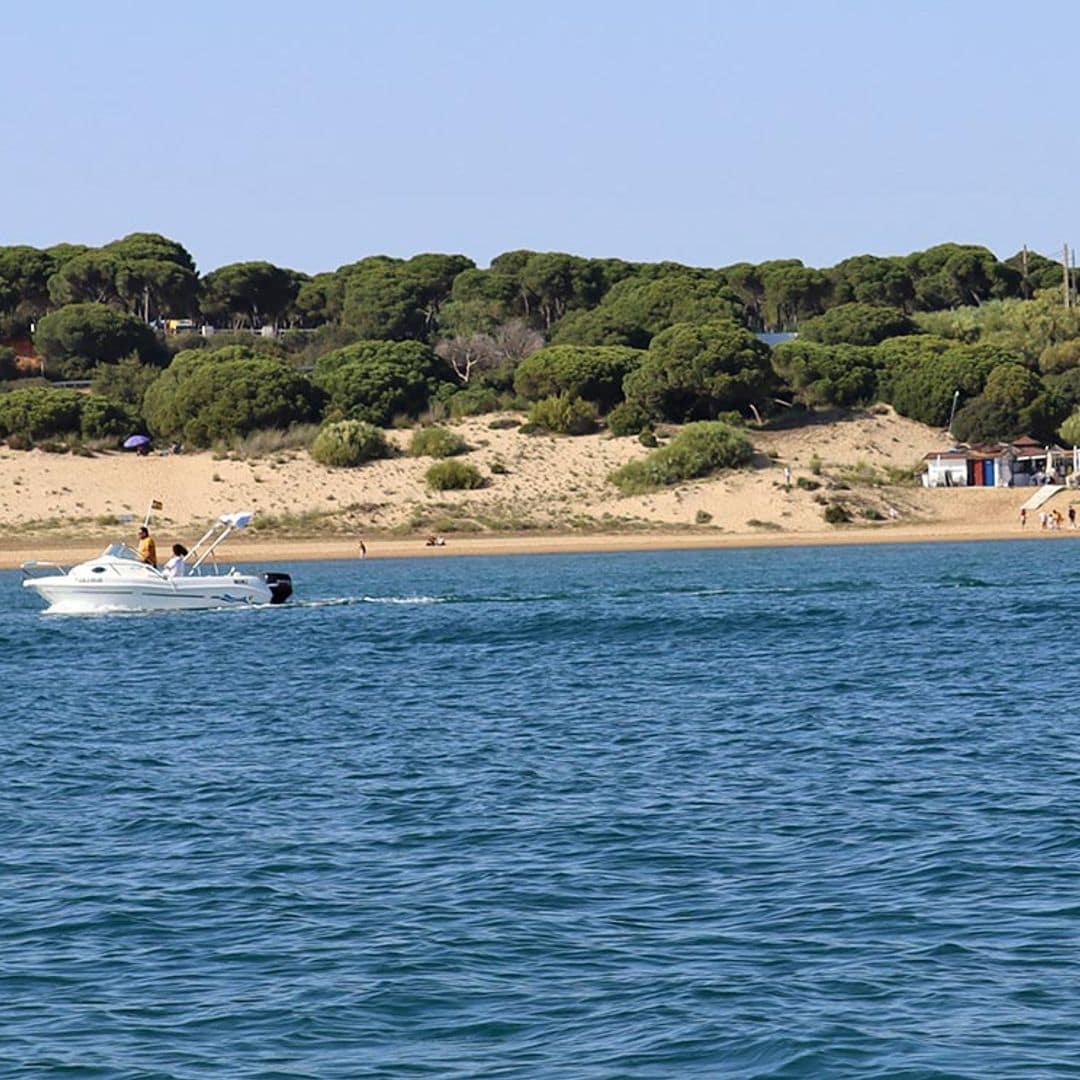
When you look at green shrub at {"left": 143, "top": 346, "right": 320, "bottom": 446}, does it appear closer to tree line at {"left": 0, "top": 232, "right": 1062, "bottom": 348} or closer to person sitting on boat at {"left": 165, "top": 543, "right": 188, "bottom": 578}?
tree line at {"left": 0, "top": 232, "right": 1062, "bottom": 348}

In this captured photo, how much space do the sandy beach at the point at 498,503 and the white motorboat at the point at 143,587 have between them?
25.9 m

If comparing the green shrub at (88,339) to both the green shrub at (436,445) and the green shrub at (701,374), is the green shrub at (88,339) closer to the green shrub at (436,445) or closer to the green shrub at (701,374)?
the green shrub at (436,445)

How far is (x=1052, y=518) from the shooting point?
82875 millimetres

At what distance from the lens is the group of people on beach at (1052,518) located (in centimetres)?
8239

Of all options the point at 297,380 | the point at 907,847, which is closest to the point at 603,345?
the point at 297,380

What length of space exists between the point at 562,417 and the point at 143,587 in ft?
153

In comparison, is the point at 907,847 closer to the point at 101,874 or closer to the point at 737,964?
the point at 737,964

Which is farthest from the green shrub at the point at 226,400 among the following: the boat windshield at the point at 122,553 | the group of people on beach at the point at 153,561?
the group of people on beach at the point at 153,561

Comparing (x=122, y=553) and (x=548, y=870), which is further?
(x=122, y=553)

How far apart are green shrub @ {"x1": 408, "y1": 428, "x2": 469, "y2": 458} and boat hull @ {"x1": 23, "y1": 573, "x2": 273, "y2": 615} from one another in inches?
1596

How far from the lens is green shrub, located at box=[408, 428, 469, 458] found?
9000 centimetres

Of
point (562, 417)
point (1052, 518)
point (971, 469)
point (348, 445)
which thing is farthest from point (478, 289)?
point (1052, 518)

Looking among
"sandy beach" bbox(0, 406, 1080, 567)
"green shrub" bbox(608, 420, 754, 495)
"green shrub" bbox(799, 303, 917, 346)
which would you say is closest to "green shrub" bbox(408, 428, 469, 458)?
"sandy beach" bbox(0, 406, 1080, 567)

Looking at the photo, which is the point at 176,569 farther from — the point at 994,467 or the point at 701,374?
the point at 701,374
